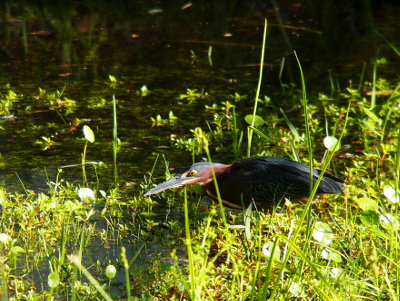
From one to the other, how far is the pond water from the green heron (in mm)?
579

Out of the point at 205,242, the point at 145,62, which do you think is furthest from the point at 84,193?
the point at 145,62

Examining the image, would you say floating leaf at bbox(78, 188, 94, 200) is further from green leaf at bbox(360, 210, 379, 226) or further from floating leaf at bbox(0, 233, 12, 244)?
green leaf at bbox(360, 210, 379, 226)

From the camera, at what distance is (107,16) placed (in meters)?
8.25

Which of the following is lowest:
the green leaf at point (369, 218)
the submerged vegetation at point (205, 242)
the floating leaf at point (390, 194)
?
the submerged vegetation at point (205, 242)

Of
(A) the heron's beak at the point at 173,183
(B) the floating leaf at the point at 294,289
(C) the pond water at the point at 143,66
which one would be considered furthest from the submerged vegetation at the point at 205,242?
(C) the pond water at the point at 143,66

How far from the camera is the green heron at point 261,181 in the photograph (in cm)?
414

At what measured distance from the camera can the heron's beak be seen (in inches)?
163

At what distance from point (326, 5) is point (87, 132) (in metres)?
6.15

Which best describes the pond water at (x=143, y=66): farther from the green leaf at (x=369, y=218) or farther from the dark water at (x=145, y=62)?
the green leaf at (x=369, y=218)

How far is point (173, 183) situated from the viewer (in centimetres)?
421

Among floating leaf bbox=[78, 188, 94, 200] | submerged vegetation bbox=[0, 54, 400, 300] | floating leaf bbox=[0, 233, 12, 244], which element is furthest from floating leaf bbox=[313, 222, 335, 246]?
floating leaf bbox=[0, 233, 12, 244]

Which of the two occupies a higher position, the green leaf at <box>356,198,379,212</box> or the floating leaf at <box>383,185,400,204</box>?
the floating leaf at <box>383,185,400,204</box>

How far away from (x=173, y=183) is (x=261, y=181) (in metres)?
0.57

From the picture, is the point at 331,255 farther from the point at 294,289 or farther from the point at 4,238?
the point at 4,238
